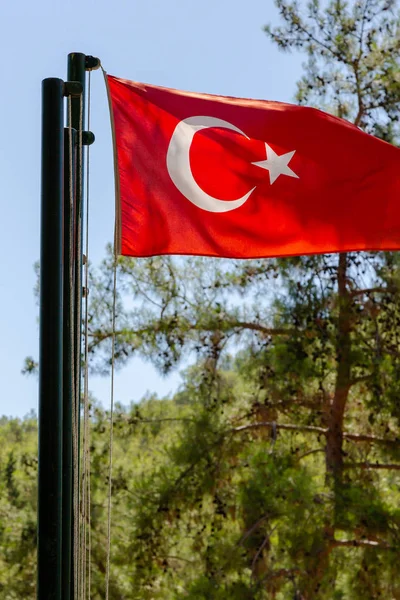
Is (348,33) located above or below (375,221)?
above

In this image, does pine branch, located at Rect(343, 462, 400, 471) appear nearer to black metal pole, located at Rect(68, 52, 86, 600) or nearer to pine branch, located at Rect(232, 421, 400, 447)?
pine branch, located at Rect(232, 421, 400, 447)

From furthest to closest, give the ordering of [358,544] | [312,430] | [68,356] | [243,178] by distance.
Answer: [312,430], [358,544], [243,178], [68,356]

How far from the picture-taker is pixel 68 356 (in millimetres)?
2473

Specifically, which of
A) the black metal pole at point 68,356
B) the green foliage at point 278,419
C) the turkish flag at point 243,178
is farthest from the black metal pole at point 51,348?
the green foliage at point 278,419

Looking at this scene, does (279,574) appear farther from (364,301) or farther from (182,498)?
(364,301)

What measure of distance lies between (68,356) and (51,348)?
0.42 ft

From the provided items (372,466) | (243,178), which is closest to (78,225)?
(243,178)

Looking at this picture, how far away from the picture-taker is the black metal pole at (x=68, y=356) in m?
2.40

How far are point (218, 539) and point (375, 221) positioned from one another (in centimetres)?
461

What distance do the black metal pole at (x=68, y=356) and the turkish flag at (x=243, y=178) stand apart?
0.38 m

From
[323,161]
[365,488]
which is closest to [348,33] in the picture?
[365,488]

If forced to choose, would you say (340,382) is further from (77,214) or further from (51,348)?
(51,348)

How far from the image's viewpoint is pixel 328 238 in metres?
3.37

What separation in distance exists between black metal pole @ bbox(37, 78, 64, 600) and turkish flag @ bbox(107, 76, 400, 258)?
0.48 m
